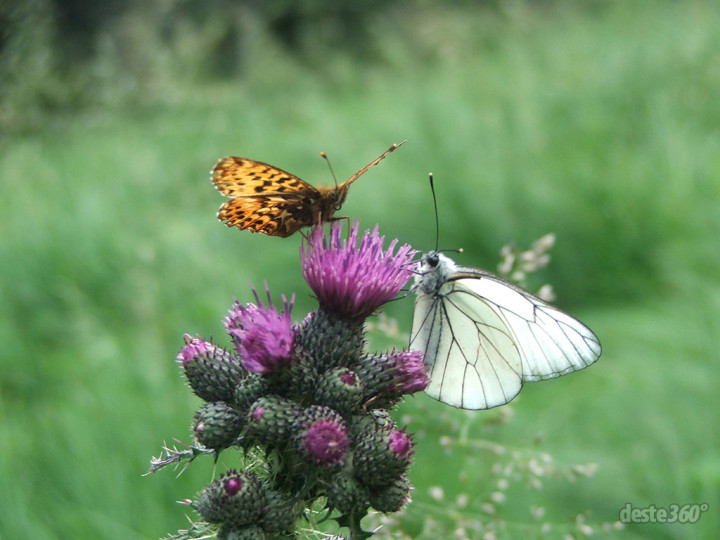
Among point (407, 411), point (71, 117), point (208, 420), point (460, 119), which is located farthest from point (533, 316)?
point (71, 117)

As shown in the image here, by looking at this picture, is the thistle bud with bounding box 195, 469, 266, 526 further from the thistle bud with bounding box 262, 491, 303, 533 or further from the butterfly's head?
the butterfly's head

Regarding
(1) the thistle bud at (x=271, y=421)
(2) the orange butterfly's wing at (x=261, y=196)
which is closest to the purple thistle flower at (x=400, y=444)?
(1) the thistle bud at (x=271, y=421)

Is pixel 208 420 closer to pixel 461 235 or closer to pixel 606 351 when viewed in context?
pixel 606 351

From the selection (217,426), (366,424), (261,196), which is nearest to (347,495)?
(366,424)

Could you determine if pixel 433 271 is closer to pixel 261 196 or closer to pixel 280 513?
pixel 261 196

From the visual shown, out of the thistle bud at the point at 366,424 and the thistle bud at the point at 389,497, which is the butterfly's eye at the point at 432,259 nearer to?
the thistle bud at the point at 366,424

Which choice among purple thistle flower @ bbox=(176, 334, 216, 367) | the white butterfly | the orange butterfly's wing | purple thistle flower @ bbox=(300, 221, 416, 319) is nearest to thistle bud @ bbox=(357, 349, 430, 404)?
purple thistle flower @ bbox=(300, 221, 416, 319)
